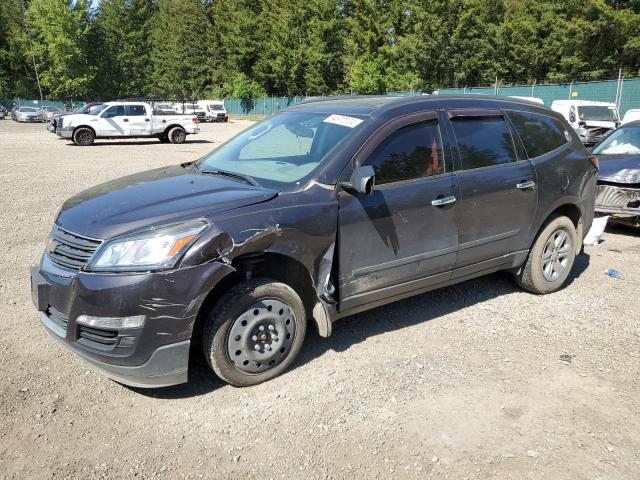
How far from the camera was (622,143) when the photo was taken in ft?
28.1

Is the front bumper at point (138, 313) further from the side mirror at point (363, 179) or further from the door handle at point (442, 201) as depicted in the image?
the door handle at point (442, 201)

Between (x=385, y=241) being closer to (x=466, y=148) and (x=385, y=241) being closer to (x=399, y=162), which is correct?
(x=399, y=162)

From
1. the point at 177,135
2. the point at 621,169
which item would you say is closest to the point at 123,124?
the point at 177,135

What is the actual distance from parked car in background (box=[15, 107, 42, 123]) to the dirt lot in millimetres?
46624

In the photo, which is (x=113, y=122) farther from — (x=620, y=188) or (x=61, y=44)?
(x=61, y=44)

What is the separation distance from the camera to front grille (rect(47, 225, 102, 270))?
3.22m

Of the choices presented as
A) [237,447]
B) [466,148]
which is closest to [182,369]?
[237,447]

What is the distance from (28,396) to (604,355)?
408 cm

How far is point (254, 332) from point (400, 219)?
134cm

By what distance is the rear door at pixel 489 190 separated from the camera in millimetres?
4383

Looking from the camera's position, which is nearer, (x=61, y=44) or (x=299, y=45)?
(x=299, y=45)

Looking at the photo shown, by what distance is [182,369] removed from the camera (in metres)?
3.23

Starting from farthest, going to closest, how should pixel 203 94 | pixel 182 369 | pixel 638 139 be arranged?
pixel 203 94 → pixel 638 139 → pixel 182 369

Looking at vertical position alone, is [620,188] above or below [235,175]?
below
